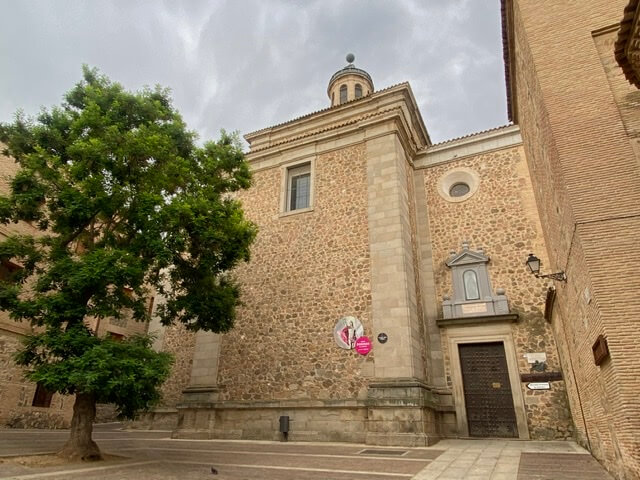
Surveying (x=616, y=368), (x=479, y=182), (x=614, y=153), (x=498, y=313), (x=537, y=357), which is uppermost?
(x=479, y=182)

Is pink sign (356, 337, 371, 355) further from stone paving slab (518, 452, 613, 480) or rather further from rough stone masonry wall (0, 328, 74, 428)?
rough stone masonry wall (0, 328, 74, 428)

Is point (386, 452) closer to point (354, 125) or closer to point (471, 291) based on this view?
point (471, 291)

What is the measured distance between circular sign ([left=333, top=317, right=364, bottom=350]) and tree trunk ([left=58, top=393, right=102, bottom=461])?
5772 mm

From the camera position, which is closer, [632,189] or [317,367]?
[632,189]

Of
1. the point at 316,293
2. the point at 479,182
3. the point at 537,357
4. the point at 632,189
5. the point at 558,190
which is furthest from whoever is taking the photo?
the point at 479,182

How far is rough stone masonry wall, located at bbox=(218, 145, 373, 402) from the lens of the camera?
10.4 metres

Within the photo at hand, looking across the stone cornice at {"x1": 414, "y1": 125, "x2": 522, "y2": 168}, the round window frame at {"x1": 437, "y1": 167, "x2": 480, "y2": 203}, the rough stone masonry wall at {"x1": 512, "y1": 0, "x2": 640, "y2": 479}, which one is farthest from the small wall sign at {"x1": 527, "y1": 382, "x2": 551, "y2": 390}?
the stone cornice at {"x1": 414, "y1": 125, "x2": 522, "y2": 168}

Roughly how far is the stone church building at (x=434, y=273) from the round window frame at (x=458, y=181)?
0.05 m

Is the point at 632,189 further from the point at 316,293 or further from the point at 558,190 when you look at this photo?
the point at 316,293

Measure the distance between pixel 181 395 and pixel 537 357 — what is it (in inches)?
406

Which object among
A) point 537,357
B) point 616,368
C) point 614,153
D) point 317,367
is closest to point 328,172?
point 317,367

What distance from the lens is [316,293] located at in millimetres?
11367

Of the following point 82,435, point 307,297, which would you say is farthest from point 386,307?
point 82,435

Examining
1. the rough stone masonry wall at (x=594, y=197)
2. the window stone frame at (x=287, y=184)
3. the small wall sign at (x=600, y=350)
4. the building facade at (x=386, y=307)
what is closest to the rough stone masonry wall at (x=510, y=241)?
the building facade at (x=386, y=307)
